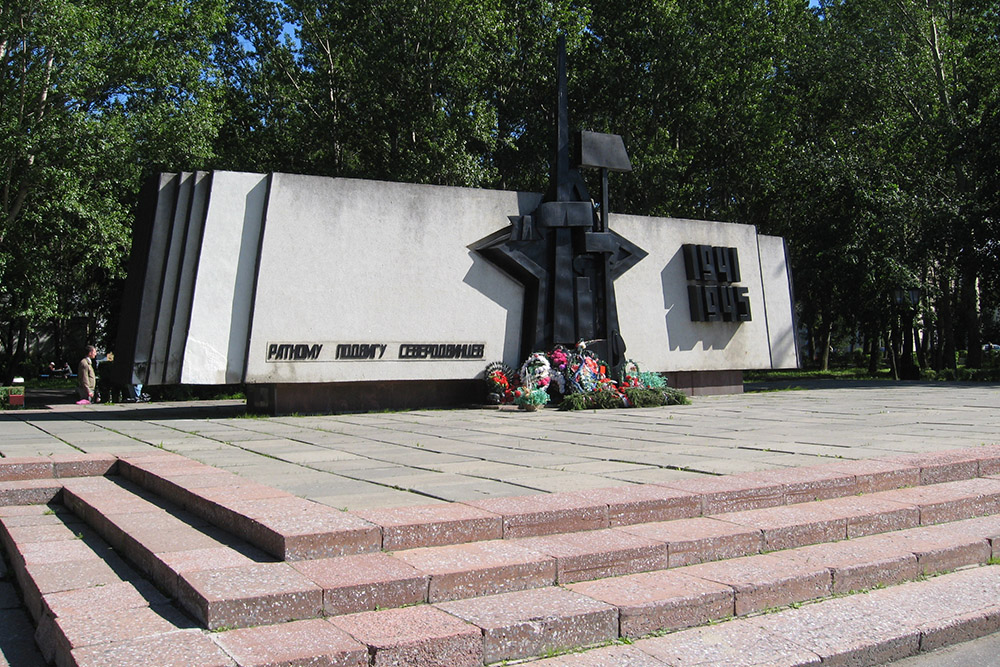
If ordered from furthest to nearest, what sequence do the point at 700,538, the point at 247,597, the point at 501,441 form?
the point at 501,441 → the point at 700,538 → the point at 247,597

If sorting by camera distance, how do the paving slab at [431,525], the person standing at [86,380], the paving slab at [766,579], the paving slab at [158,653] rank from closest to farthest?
the paving slab at [158,653], the paving slab at [766,579], the paving slab at [431,525], the person standing at [86,380]

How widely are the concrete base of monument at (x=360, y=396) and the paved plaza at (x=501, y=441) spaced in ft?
1.83

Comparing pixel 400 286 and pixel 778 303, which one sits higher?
pixel 778 303

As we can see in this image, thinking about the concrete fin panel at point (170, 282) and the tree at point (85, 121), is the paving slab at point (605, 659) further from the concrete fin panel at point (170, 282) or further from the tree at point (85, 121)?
the tree at point (85, 121)

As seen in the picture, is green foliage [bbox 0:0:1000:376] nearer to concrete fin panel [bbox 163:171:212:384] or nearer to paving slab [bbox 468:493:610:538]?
concrete fin panel [bbox 163:171:212:384]

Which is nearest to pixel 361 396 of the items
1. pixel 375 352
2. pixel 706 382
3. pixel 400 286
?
pixel 375 352

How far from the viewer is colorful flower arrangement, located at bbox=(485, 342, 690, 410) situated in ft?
50.9

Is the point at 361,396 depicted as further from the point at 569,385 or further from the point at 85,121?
the point at 85,121

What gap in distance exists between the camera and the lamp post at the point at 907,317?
2738 centimetres

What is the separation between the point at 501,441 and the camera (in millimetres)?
10062

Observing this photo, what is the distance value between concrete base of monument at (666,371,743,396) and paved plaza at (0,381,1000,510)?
256 cm

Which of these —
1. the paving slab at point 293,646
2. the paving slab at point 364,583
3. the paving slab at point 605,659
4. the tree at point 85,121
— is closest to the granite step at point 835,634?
the paving slab at point 605,659

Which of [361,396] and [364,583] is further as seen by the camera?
[361,396]

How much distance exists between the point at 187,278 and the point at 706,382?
36.7 feet
